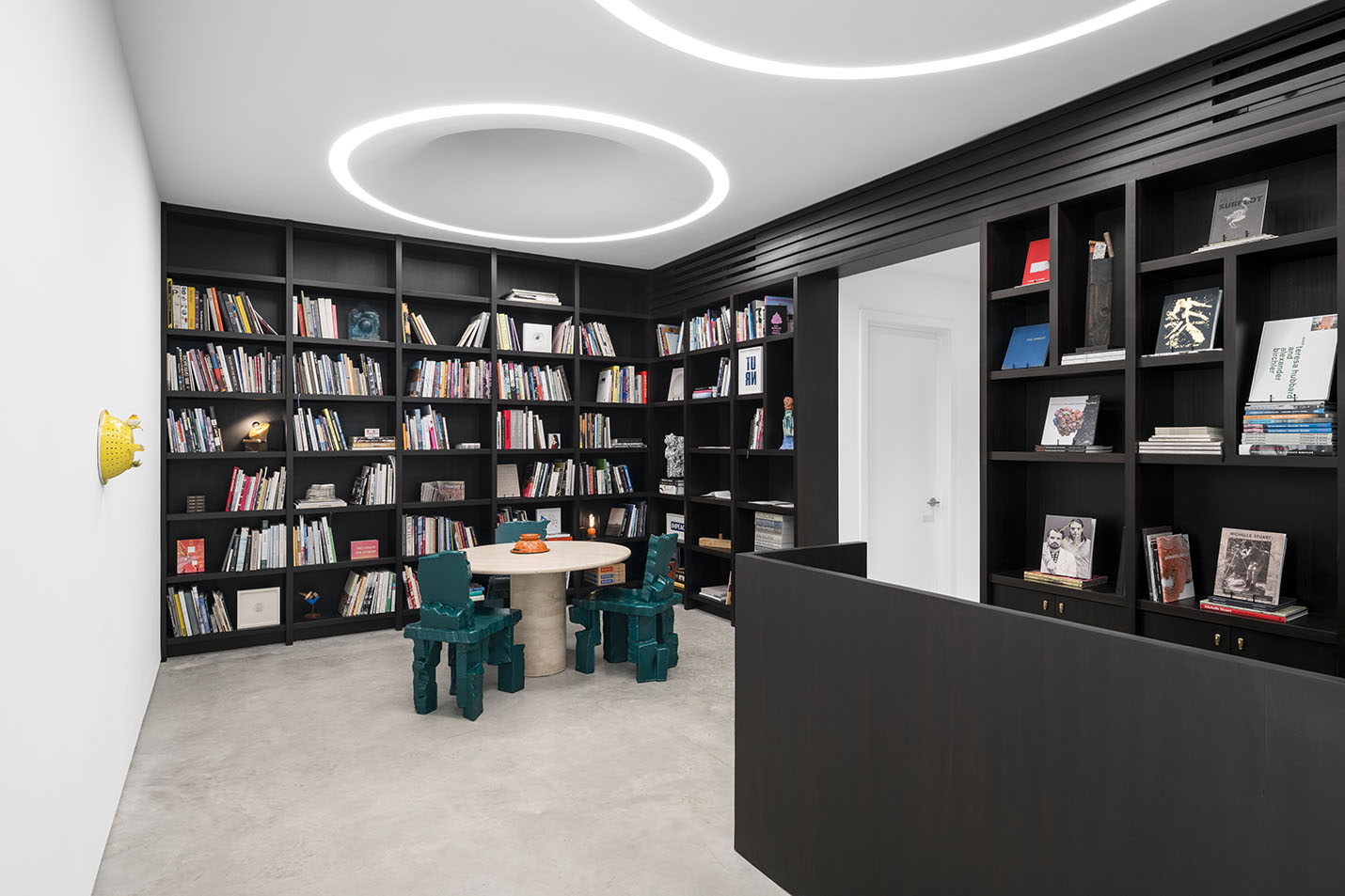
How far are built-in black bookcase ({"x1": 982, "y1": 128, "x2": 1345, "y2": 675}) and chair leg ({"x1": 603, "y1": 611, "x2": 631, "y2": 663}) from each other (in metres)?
2.02

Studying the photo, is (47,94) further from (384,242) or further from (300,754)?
(384,242)

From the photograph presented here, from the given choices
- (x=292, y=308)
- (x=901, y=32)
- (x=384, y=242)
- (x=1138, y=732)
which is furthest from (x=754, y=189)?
(x=1138, y=732)

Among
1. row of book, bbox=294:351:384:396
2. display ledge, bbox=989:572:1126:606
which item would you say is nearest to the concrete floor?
display ledge, bbox=989:572:1126:606

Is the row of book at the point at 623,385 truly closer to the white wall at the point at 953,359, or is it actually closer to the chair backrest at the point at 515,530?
the chair backrest at the point at 515,530

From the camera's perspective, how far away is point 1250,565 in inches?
106

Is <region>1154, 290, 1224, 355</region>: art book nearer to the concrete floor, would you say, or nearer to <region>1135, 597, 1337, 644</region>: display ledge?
<region>1135, 597, 1337, 644</region>: display ledge

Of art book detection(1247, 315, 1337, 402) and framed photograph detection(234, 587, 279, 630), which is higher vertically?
art book detection(1247, 315, 1337, 402)

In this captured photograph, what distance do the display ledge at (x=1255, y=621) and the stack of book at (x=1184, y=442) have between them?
22.8 inches

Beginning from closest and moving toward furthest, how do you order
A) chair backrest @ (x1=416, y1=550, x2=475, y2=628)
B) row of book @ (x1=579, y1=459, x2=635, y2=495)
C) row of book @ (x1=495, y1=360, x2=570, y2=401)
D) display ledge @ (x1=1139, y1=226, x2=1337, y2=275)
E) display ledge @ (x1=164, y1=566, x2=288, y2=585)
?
1. display ledge @ (x1=1139, y1=226, x2=1337, y2=275)
2. chair backrest @ (x1=416, y1=550, x2=475, y2=628)
3. display ledge @ (x1=164, y1=566, x2=288, y2=585)
4. row of book @ (x1=495, y1=360, x2=570, y2=401)
5. row of book @ (x1=579, y1=459, x2=635, y2=495)

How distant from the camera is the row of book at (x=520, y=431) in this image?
5.63 m

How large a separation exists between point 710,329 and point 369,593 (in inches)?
121

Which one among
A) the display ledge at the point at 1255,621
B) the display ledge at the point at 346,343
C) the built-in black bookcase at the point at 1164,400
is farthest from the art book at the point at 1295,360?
the display ledge at the point at 346,343

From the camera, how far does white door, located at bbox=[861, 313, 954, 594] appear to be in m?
5.51

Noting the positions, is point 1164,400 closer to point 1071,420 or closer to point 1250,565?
point 1071,420
